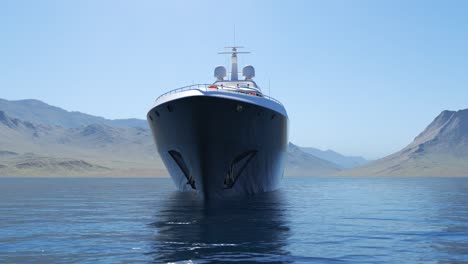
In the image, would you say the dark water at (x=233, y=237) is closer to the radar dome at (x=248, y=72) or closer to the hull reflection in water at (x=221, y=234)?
Answer: the hull reflection in water at (x=221, y=234)

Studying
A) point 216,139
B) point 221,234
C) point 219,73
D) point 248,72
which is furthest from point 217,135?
point 248,72

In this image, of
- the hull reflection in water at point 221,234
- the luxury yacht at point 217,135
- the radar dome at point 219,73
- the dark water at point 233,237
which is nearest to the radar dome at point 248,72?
the radar dome at point 219,73

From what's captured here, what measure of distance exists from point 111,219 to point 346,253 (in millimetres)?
15499

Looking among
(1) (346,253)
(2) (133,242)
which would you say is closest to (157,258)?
(2) (133,242)

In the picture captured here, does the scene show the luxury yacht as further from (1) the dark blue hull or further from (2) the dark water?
(2) the dark water

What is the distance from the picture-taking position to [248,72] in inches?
2539

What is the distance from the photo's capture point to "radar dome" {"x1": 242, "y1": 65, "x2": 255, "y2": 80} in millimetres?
64375

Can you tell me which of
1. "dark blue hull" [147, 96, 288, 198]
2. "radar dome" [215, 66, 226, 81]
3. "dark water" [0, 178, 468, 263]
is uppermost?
"radar dome" [215, 66, 226, 81]

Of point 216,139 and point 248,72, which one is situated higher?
point 248,72

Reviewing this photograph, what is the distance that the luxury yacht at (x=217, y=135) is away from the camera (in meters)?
33.6

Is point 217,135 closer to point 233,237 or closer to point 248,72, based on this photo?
point 233,237

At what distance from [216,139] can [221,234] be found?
43.2ft

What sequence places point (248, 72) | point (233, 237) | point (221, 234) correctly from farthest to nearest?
1. point (248, 72)
2. point (221, 234)
3. point (233, 237)

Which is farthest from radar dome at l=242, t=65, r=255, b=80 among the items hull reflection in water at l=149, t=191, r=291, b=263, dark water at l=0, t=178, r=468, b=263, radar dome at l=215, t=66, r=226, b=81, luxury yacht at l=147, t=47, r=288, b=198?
dark water at l=0, t=178, r=468, b=263
